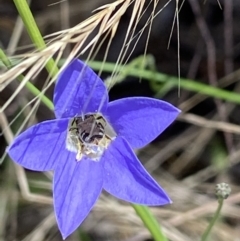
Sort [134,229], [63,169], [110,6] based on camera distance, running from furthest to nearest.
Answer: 1. [134,229]
2. [63,169]
3. [110,6]

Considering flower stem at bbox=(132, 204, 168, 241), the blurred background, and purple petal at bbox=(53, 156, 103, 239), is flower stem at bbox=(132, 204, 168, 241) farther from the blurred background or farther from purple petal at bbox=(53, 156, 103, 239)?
the blurred background

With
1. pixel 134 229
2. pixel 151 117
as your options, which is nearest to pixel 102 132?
pixel 151 117

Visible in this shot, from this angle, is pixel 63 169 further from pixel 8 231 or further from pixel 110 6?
pixel 8 231

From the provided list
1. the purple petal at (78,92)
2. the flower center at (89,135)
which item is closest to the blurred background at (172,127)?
the flower center at (89,135)

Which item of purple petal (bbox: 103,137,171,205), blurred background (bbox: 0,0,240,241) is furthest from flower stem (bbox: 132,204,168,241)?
blurred background (bbox: 0,0,240,241)

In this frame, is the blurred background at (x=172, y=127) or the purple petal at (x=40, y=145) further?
the blurred background at (x=172, y=127)

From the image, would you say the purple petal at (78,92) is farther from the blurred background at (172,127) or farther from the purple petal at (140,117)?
the blurred background at (172,127)

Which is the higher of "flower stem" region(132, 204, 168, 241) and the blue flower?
the blue flower
